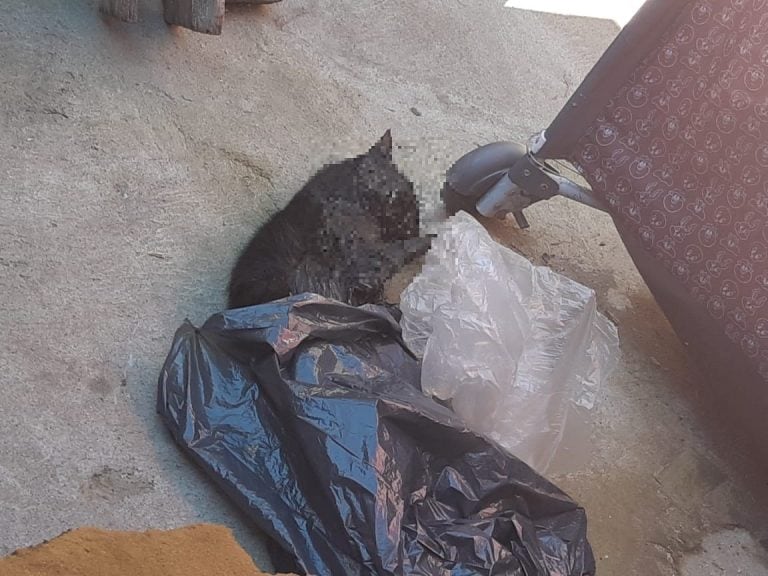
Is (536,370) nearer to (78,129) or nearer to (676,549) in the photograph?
(676,549)

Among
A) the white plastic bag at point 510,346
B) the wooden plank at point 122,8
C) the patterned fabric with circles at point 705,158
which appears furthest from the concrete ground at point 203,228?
the patterned fabric with circles at point 705,158

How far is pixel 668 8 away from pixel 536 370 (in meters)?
0.78

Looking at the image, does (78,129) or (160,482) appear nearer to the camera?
(160,482)

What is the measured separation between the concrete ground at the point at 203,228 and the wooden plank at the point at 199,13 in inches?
3.7

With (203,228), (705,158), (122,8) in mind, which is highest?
(705,158)

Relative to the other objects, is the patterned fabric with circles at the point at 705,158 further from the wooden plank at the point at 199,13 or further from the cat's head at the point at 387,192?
the wooden plank at the point at 199,13

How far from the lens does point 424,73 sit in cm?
259

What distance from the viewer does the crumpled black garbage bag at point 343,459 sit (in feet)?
4.28

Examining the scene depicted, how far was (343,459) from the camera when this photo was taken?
4.35 feet

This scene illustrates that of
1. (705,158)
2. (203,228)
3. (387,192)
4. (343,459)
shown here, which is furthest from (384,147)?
(343,459)

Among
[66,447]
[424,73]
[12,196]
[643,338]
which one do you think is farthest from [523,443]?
[424,73]

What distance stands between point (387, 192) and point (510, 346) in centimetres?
49

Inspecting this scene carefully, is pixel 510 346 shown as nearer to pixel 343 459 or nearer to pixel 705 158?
pixel 343 459

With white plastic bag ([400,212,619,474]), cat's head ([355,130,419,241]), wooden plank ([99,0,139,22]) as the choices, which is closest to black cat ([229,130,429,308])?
cat's head ([355,130,419,241])
